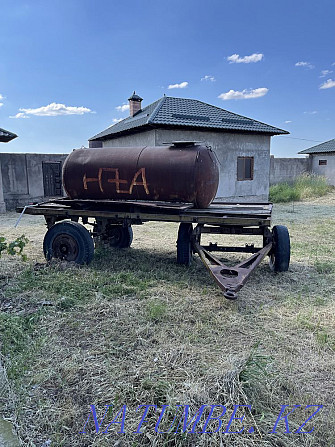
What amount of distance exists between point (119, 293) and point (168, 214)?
5.21 ft

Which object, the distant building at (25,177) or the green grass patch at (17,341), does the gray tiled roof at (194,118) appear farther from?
the green grass patch at (17,341)

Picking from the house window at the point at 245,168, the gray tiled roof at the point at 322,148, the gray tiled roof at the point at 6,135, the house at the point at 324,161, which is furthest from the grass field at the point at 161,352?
the gray tiled roof at the point at 322,148

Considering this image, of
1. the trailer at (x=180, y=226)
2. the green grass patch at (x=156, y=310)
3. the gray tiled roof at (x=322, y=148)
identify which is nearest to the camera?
the green grass patch at (x=156, y=310)

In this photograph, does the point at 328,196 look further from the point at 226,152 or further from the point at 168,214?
the point at 168,214

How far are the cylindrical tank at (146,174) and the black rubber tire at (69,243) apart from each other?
0.74 m

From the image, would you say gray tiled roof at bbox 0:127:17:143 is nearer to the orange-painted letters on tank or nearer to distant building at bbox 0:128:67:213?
distant building at bbox 0:128:67:213

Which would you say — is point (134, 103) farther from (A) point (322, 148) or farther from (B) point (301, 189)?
(A) point (322, 148)

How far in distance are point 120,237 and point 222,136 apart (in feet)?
27.9

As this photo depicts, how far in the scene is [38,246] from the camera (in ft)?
23.7

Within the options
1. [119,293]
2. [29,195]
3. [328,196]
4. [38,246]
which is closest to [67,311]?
[119,293]

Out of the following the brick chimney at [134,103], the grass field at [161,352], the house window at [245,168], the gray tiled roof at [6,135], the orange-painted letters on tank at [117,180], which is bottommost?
the grass field at [161,352]

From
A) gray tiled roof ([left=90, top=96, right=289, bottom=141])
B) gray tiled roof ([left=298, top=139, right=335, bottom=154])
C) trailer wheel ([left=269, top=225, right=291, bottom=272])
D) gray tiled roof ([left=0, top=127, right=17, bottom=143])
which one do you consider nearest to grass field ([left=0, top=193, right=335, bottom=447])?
trailer wheel ([left=269, top=225, right=291, bottom=272])

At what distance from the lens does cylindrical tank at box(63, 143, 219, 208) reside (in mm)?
5223

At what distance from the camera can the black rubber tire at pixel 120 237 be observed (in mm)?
6867
